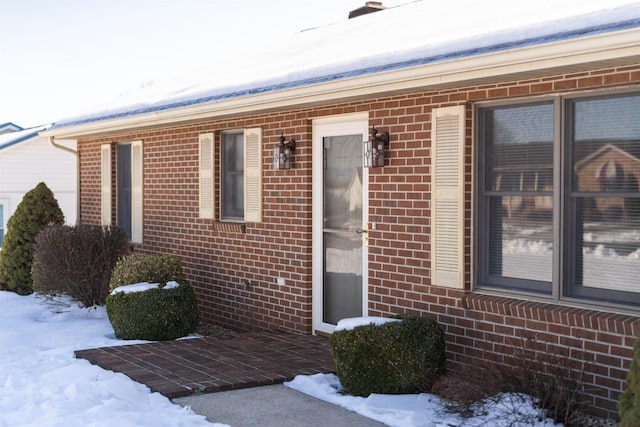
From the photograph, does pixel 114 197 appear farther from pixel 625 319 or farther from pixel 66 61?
pixel 66 61

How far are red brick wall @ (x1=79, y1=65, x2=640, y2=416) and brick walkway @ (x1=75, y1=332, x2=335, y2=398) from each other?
26.0 inches

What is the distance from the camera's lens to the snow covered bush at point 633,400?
4156mm

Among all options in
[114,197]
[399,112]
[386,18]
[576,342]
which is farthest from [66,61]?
[576,342]

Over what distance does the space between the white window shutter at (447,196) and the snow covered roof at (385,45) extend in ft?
2.23

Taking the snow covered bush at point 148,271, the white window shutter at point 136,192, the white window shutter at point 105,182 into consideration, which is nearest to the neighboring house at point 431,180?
the snow covered bush at point 148,271

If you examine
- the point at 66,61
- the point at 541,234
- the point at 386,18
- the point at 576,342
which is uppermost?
the point at 66,61

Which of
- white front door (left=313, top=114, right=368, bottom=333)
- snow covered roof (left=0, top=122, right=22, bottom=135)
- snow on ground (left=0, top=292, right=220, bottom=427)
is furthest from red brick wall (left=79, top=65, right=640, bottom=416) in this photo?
snow covered roof (left=0, top=122, right=22, bottom=135)

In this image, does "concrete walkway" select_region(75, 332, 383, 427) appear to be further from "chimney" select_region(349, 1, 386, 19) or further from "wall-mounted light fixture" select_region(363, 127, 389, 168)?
"chimney" select_region(349, 1, 386, 19)

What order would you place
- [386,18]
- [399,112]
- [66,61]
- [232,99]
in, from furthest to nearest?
[66,61] → [386,18] → [232,99] → [399,112]

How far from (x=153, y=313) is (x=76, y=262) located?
98.3 inches

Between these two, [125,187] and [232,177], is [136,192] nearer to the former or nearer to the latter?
[125,187]

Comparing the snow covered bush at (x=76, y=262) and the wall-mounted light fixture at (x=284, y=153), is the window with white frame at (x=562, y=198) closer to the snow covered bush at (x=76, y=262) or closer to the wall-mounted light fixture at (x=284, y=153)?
the wall-mounted light fixture at (x=284, y=153)

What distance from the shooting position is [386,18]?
9703 millimetres

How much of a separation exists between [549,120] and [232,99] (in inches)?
141
